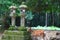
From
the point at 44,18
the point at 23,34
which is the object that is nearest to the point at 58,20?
the point at 44,18

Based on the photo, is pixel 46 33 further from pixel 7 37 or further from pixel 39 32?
pixel 7 37

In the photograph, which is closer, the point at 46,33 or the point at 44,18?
the point at 46,33

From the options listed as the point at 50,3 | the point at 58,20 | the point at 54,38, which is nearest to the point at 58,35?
the point at 54,38

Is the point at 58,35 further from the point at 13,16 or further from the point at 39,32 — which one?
the point at 13,16

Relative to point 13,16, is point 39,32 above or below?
below

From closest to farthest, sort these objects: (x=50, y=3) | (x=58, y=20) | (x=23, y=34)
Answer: (x=23, y=34)
(x=50, y=3)
(x=58, y=20)

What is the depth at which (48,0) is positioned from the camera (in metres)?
10.6

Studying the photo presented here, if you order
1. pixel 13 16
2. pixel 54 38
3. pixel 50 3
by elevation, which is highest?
pixel 50 3

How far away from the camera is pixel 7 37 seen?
1025 centimetres

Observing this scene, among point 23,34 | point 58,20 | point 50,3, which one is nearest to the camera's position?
point 23,34

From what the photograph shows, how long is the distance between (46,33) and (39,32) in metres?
0.45

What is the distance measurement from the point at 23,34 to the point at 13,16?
3.98 ft

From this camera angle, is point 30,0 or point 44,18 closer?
point 30,0

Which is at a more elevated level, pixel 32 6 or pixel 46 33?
pixel 32 6
